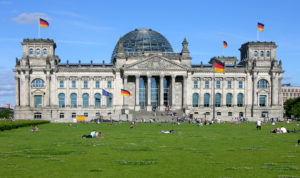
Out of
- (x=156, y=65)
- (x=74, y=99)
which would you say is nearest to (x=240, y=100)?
(x=156, y=65)

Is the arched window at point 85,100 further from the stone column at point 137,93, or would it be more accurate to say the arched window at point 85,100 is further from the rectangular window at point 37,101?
the stone column at point 137,93

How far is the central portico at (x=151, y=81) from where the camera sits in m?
114

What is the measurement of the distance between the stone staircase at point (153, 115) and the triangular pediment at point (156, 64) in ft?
40.5

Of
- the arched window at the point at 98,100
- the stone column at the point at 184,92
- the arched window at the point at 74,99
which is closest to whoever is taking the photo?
the stone column at the point at 184,92

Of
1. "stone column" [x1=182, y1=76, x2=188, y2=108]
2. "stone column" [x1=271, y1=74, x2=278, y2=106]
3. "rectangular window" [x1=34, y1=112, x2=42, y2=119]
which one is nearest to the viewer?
"rectangular window" [x1=34, y1=112, x2=42, y2=119]

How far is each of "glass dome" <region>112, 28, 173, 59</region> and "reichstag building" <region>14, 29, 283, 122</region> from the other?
641 cm

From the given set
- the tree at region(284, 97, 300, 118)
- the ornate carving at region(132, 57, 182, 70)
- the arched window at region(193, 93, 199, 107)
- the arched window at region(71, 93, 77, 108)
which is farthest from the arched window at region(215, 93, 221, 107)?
the arched window at region(71, 93, 77, 108)

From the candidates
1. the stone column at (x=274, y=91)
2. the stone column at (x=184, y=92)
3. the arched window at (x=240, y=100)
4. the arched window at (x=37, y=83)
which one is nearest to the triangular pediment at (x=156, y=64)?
the stone column at (x=184, y=92)

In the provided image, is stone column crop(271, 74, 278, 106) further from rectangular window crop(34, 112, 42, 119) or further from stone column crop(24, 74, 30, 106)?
stone column crop(24, 74, 30, 106)

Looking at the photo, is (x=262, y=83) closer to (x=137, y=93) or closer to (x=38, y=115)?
(x=137, y=93)

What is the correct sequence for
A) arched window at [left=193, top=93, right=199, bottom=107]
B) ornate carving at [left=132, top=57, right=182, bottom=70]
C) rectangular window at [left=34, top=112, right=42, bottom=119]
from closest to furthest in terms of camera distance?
rectangular window at [left=34, top=112, right=42, bottom=119]
ornate carving at [left=132, top=57, right=182, bottom=70]
arched window at [left=193, top=93, right=199, bottom=107]

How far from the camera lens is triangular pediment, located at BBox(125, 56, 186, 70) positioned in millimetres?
114188

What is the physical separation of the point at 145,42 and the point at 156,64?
17756 millimetres

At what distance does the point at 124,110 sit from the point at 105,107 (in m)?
7.63
